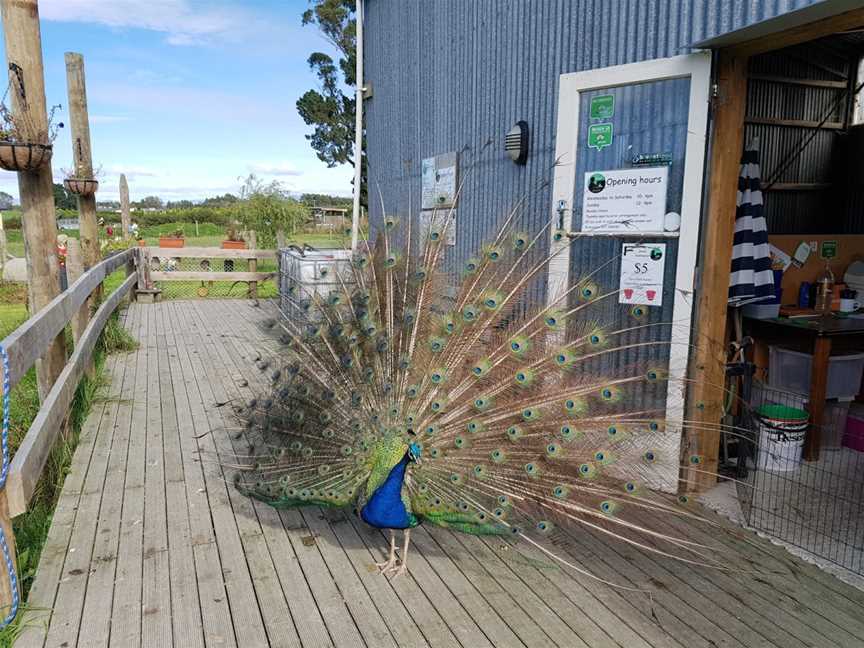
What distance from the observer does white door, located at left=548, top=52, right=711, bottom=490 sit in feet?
13.0

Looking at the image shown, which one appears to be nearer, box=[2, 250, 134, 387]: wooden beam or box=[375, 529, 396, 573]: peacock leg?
box=[2, 250, 134, 387]: wooden beam

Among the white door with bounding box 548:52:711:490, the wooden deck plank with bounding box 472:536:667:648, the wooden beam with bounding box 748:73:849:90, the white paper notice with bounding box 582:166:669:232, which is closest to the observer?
the wooden deck plank with bounding box 472:536:667:648

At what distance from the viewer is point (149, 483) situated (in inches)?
169

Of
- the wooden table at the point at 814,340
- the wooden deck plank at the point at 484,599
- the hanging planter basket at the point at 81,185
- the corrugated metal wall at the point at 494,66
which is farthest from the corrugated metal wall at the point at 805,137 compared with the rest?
the hanging planter basket at the point at 81,185

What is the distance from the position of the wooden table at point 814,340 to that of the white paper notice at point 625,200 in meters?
1.67

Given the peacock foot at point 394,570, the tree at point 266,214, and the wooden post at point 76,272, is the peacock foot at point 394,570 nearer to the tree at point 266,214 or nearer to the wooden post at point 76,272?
the wooden post at point 76,272

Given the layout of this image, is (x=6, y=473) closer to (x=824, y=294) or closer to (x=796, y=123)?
(x=824, y=294)

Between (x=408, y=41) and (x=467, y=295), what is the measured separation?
6037 millimetres

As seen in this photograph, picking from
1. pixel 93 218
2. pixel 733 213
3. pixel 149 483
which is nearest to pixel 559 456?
pixel 733 213

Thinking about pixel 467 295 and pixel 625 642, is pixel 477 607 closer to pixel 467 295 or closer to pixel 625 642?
pixel 625 642

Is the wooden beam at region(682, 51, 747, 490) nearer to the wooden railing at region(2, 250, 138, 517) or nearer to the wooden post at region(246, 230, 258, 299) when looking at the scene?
the wooden railing at region(2, 250, 138, 517)

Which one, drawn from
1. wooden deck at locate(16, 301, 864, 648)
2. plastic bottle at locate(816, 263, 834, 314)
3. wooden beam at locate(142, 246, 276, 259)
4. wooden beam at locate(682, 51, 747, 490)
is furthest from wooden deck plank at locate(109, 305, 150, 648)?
wooden beam at locate(142, 246, 276, 259)

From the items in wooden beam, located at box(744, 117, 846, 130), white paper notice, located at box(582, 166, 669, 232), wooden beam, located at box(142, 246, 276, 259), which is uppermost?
wooden beam, located at box(744, 117, 846, 130)

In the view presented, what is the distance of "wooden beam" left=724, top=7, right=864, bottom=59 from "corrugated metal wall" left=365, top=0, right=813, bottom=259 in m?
0.16
